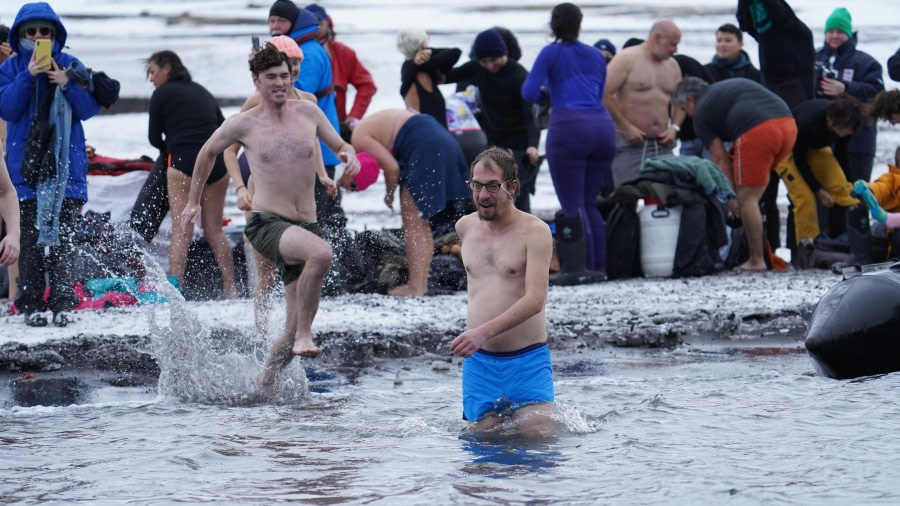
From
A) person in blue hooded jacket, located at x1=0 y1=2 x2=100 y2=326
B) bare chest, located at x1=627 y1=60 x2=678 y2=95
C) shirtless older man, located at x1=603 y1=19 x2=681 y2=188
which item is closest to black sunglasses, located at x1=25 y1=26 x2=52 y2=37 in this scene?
person in blue hooded jacket, located at x1=0 y1=2 x2=100 y2=326

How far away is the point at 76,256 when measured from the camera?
9648 mm

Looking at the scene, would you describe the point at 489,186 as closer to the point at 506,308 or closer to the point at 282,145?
the point at 506,308

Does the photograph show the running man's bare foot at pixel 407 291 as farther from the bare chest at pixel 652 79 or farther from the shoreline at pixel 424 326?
the bare chest at pixel 652 79

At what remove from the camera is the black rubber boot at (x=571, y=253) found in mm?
10414

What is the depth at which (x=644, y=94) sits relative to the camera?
11469 mm

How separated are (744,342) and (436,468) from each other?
3.64 m

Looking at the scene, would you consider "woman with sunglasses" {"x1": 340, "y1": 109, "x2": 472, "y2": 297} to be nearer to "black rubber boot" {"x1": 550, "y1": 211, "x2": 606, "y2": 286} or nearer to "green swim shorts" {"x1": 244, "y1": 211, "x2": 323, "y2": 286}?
"black rubber boot" {"x1": 550, "y1": 211, "x2": 606, "y2": 286}

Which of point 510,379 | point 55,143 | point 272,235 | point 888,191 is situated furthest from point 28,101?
point 888,191

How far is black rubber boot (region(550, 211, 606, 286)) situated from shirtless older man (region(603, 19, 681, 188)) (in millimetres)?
1420

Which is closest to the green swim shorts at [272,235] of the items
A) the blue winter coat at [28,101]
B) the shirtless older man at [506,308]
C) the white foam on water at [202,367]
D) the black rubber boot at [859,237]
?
the white foam on water at [202,367]

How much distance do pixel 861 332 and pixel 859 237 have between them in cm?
326

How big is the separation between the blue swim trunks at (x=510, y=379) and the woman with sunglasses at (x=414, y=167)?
3805 millimetres

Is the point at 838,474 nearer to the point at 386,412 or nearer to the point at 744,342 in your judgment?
the point at 386,412

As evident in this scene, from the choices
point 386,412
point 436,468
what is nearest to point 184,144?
point 386,412
